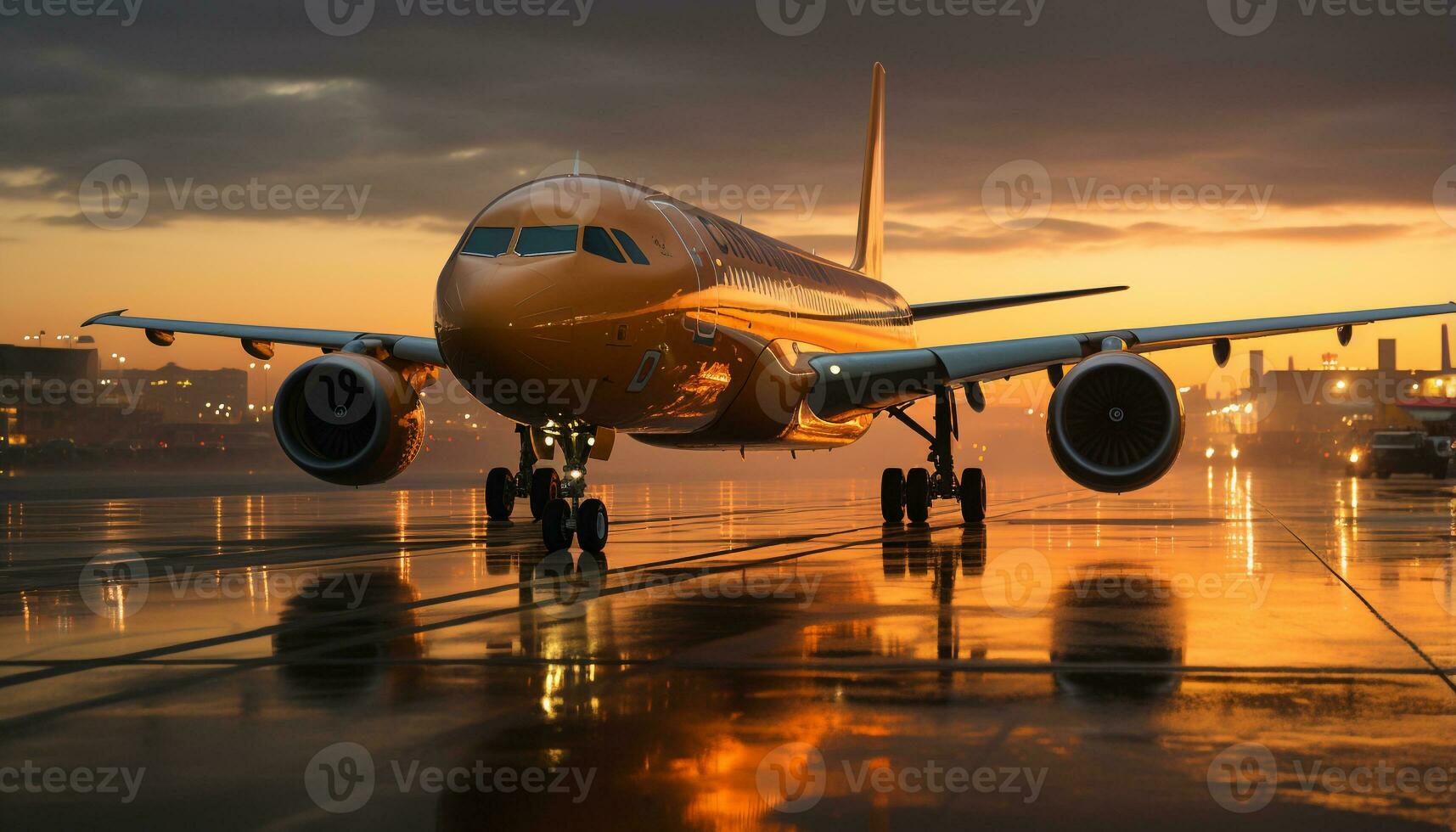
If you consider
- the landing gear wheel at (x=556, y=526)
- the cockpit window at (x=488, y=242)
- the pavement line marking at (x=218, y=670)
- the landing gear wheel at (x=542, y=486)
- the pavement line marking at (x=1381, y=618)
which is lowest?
the pavement line marking at (x=1381, y=618)

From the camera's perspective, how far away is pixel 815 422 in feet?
68.8

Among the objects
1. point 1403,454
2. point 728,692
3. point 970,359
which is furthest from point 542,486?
point 1403,454

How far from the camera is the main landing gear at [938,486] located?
874 inches

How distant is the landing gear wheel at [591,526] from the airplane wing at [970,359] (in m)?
5.99

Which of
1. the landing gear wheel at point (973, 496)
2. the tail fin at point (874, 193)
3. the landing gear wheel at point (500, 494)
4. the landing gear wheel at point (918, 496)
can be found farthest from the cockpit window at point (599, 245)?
the tail fin at point (874, 193)

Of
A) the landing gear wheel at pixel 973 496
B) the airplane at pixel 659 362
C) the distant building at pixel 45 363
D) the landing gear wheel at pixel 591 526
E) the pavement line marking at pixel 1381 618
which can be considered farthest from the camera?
the distant building at pixel 45 363

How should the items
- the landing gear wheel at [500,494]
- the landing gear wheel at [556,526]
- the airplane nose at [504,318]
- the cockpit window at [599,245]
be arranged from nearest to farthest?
the airplane nose at [504,318], the cockpit window at [599,245], the landing gear wheel at [556,526], the landing gear wheel at [500,494]

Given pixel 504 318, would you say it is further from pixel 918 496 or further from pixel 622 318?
pixel 918 496

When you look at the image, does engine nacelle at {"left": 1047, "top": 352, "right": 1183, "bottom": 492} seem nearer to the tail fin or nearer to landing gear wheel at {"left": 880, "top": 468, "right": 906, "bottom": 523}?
landing gear wheel at {"left": 880, "top": 468, "right": 906, "bottom": 523}

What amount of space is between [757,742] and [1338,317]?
1860 cm

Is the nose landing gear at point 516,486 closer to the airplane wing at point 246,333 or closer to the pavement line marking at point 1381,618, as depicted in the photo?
the airplane wing at point 246,333

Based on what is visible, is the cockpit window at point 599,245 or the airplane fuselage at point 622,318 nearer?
the airplane fuselage at point 622,318

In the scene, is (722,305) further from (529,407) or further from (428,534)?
(428,534)

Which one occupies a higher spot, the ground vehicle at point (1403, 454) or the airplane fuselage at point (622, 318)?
the airplane fuselage at point (622, 318)
